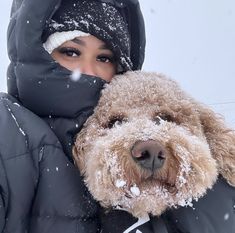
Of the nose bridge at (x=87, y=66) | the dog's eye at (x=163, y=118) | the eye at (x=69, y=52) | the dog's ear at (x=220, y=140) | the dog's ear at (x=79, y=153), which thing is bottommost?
the dog's ear at (x=79, y=153)

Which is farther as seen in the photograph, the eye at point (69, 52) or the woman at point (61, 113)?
the eye at point (69, 52)

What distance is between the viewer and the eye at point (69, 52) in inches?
94.1

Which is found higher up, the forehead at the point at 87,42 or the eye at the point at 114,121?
the forehead at the point at 87,42

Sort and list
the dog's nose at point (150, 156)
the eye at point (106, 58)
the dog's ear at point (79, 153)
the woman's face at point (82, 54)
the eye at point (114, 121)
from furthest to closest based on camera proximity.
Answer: the eye at point (106, 58) < the woman's face at point (82, 54) < the eye at point (114, 121) < the dog's ear at point (79, 153) < the dog's nose at point (150, 156)

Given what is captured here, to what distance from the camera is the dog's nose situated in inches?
69.3

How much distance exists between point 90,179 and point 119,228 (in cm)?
21

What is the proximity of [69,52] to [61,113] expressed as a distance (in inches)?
16.1

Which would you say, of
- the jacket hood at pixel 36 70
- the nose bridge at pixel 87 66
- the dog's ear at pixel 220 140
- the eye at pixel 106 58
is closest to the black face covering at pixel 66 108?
the jacket hood at pixel 36 70

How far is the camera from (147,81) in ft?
7.37

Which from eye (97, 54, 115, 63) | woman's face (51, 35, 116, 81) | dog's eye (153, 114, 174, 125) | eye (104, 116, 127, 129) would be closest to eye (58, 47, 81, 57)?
woman's face (51, 35, 116, 81)

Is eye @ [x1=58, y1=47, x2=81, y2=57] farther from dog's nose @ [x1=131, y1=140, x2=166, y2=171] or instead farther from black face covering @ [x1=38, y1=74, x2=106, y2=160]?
dog's nose @ [x1=131, y1=140, x2=166, y2=171]

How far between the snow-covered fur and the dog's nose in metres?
0.01

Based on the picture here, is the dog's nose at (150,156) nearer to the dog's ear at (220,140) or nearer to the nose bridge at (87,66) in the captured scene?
the dog's ear at (220,140)

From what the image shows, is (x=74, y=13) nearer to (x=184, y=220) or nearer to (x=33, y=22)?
(x=33, y=22)
